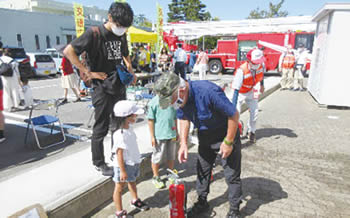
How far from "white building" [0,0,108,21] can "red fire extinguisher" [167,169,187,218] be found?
41.3m

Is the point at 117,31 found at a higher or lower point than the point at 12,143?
higher

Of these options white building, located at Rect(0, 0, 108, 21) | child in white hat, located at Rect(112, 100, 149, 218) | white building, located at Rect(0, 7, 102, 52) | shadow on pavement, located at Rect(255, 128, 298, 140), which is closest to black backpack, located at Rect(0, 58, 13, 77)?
child in white hat, located at Rect(112, 100, 149, 218)

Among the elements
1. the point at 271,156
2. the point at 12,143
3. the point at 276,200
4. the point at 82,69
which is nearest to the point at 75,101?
the point at 12,143

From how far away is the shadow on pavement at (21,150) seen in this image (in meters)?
3.95

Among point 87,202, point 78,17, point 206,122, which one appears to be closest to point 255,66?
point 206,122

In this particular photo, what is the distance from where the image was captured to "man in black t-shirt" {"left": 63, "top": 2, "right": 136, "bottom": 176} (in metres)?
2.75

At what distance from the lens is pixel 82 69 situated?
2830mm

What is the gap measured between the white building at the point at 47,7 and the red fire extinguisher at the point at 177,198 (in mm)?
41316

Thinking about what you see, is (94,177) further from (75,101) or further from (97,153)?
(75,101)

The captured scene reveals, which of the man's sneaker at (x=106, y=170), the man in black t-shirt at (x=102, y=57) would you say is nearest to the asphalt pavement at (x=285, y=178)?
the man's sneaker at (x=106, y=170)

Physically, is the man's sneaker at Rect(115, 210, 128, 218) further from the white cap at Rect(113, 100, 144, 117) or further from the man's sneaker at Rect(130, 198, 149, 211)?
the white cap at Rect(113, 100, 144, 117)

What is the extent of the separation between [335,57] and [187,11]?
50.8 m

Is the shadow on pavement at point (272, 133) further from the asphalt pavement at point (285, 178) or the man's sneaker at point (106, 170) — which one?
the man's sneaker at point (106, 170)

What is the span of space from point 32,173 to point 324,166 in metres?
4.34
